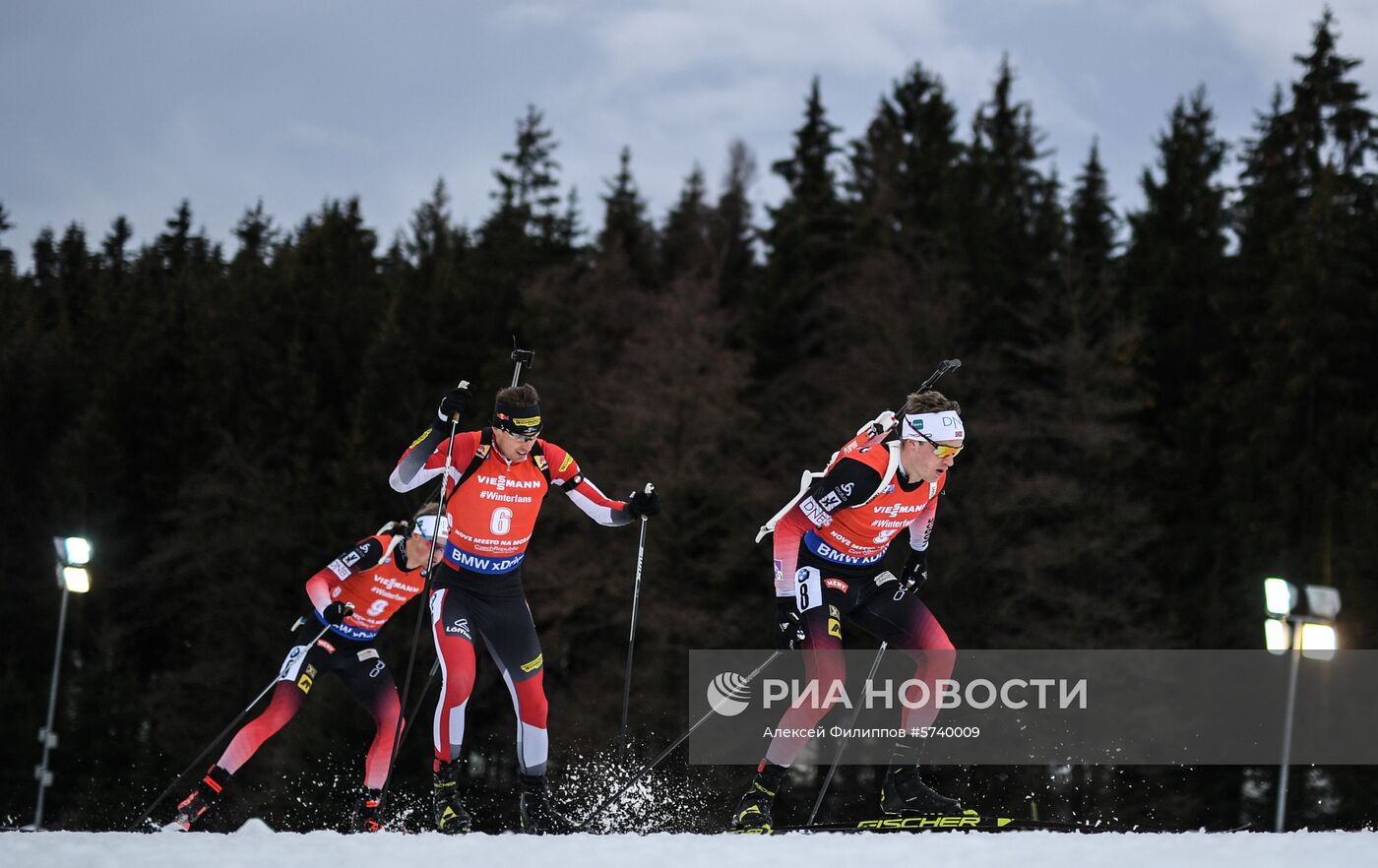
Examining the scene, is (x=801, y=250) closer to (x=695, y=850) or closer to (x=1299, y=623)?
(x=1299, y=623)

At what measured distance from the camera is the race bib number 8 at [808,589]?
760 centimetres

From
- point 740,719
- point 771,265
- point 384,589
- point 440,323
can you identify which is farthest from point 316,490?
point 384,589

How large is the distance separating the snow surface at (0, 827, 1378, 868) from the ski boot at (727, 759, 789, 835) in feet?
3.96

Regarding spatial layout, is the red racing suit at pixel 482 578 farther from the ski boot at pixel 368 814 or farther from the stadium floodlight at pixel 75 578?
the stadium floodlight at pixel 75 578

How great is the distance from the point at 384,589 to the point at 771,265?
30735mm

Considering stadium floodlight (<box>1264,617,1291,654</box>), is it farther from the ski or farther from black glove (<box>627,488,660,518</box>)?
black glove (<box>627,488,660,518</box>)

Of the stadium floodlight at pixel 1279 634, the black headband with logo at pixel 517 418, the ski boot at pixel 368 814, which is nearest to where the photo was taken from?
the black headband with logo at pixel 517 418

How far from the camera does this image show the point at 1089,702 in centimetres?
2475

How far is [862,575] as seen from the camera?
780 cm

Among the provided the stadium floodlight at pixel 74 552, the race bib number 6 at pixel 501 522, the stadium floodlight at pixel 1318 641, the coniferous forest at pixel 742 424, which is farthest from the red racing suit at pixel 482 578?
the coniferous forest at pixel 742 424

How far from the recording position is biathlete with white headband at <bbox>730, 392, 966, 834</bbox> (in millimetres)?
7445

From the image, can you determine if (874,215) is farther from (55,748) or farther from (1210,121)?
(55,748)

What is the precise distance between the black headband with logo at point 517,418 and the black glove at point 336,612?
1784mm

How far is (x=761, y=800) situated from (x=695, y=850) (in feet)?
6.26
